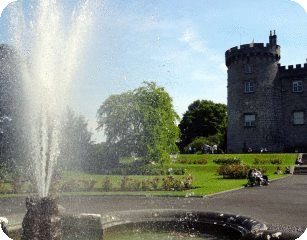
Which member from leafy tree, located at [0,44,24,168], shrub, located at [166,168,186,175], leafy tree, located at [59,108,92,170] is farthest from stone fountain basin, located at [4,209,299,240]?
leafy tree, located at [59,108,92,170]

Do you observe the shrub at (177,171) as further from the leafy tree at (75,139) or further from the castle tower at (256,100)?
the castle tower at (256,100)

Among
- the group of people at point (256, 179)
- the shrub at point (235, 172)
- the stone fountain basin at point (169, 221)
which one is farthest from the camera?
the shrub at point (235, 172)

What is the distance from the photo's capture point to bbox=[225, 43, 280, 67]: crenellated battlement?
145 ft

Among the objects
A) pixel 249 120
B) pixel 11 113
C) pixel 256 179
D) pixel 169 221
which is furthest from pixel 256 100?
pixel 169 221

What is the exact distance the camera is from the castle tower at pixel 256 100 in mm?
43719

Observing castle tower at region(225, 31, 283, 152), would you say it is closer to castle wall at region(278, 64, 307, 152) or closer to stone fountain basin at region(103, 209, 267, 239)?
castle wall at region(278, 64, 307, 152)

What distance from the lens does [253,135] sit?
43.8m

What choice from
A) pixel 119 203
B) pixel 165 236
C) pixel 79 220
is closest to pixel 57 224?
pixel 79 220

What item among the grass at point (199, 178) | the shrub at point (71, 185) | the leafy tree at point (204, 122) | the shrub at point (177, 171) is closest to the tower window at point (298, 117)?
the grass at point (199, 178)

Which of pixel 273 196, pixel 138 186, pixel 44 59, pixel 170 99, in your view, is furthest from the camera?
pixel 170 99

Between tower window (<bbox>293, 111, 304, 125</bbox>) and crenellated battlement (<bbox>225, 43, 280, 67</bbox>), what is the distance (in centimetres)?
782

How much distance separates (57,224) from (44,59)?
15.4ft

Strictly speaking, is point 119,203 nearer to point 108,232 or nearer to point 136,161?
point 108,232

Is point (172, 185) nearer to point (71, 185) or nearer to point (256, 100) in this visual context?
point (71, 185)
